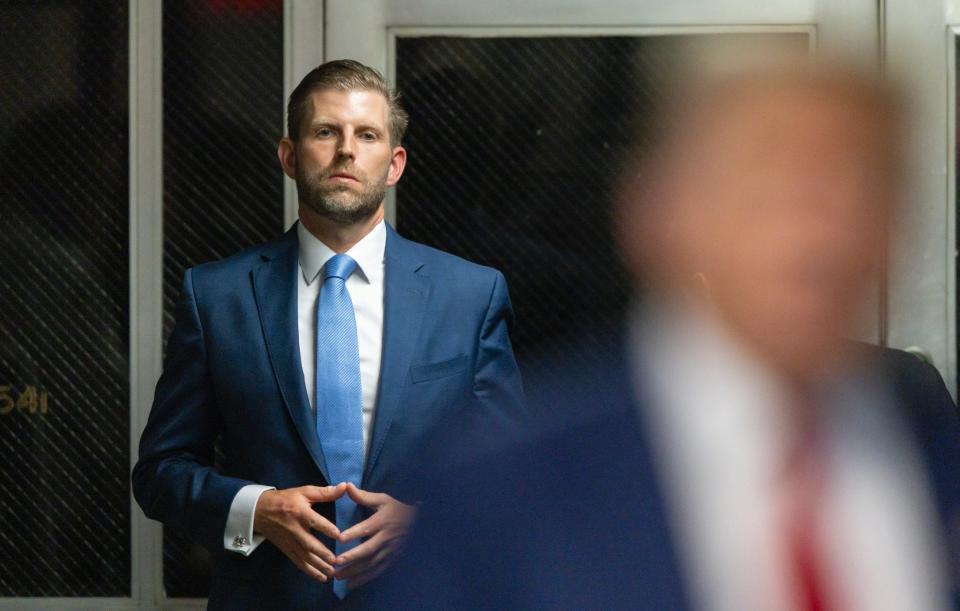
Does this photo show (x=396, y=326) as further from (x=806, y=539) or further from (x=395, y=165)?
(x=806, y=539)

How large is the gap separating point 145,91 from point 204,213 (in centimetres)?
33

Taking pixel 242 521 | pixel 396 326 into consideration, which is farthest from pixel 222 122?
pixel 242 521

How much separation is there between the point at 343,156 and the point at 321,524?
0.63 meters

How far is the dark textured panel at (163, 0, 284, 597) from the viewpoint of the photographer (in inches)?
99.7

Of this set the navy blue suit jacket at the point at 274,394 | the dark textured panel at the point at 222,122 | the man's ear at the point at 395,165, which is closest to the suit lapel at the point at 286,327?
the navy blue suit jacket at the point at 274,394

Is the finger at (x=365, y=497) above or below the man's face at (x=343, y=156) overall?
below

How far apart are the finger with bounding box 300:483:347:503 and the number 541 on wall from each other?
1228 millimetres

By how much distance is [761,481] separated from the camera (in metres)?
0.63

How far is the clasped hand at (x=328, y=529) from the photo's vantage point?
5.41ft

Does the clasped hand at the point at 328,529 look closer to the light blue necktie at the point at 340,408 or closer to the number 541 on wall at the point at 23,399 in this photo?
the light blue necktie at the point at 340,408

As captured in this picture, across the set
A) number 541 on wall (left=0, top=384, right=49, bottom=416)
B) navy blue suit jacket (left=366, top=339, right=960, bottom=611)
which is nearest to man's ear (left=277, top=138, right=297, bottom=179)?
number 541 on wall (left=0, top=384, right=49, bottom=416)

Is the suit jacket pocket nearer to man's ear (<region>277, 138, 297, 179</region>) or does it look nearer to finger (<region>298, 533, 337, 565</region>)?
finger (<region>298, 533, 337, 565</region>)

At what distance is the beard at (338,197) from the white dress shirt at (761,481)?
121 cm

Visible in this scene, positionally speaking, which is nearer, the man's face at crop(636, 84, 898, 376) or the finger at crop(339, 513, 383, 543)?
the man's face at crop(636, 84, 898, 376)
